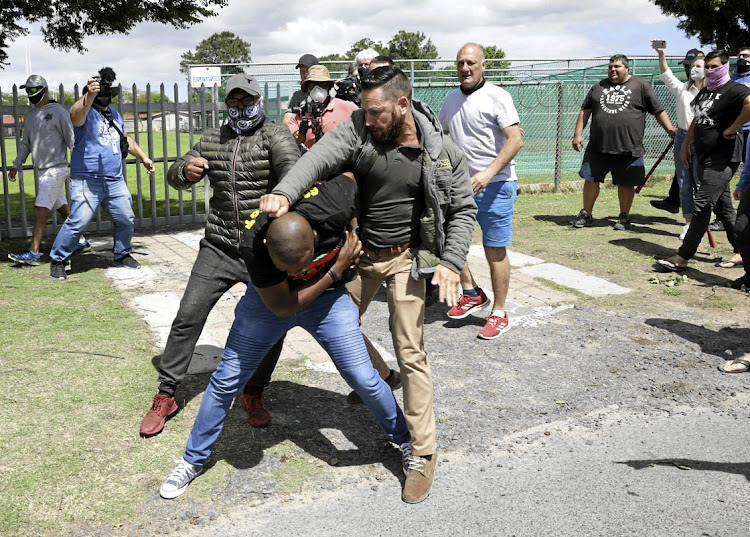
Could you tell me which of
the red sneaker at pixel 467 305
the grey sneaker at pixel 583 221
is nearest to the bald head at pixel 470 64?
the red sneaker at pixel 467 305

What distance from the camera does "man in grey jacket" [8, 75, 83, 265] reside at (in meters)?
7.75

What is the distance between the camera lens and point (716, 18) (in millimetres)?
28312

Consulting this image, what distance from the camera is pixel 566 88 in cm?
1681

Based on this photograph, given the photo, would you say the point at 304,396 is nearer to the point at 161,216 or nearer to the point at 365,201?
the point at 365,201

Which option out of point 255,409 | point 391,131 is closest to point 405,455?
point 255,409

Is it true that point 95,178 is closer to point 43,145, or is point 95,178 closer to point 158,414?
point 43,145

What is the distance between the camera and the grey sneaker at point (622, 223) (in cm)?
971

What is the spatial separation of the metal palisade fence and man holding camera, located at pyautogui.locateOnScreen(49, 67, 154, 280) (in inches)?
59.7

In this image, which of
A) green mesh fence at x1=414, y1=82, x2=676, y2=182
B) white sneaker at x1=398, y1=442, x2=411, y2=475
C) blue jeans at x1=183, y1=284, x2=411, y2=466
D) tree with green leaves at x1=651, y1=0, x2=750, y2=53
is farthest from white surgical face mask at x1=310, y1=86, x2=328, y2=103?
tree with green leaves at x1=651, y1=0, x2=750, y2=53

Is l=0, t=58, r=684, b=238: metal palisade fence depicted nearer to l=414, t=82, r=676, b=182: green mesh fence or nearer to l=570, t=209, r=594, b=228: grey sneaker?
l=414, t=82, r=676, b=182: green mesh fence

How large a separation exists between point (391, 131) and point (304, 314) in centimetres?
94

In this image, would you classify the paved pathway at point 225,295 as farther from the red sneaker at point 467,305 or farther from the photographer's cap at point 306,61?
the photographer's cap at point 306,61

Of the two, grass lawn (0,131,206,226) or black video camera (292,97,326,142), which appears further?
grass lawn (0,131,206,226)

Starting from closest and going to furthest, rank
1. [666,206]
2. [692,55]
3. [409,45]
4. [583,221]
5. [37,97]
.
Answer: [37,97], [692,55], [583,221], [666,206], [409,45]
